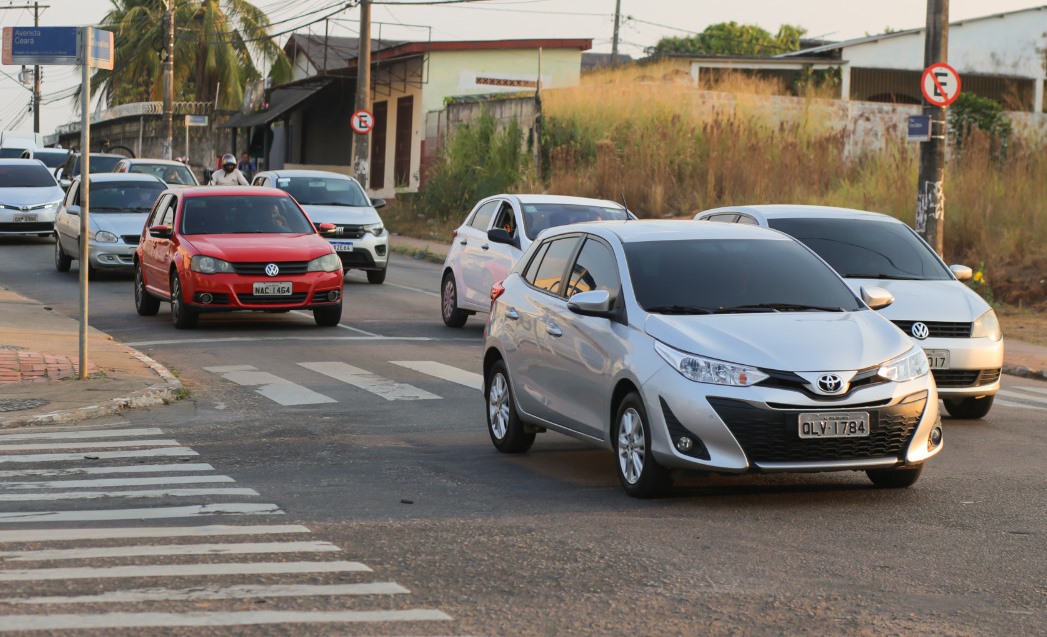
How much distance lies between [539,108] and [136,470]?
2982 cm

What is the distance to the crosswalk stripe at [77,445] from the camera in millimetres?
10297

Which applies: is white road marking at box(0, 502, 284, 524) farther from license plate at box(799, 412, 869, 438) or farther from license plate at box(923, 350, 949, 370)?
license plate at box(923, 350, 949, 370)

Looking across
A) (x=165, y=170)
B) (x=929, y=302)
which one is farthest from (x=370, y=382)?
(x=165, y=170)

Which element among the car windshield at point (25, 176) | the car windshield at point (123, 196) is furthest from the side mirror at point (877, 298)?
the car windshield at point (25, 176)

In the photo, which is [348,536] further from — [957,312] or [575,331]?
[957,312]

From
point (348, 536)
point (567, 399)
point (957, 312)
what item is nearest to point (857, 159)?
point (957, 312)

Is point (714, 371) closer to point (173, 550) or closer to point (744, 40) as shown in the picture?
point (173, 550)

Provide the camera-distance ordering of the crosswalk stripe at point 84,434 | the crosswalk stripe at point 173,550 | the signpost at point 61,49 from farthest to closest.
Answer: the signpost at point 61,49
the crosswalk stripe at point 84,434
the crosswalk stripe at point 173,550

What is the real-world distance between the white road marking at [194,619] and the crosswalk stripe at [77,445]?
15.2ft

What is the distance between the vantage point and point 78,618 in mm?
5820

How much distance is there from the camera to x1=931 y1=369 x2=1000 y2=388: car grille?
39.2 feet

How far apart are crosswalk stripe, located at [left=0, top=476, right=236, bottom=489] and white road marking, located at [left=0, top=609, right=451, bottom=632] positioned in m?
3.11

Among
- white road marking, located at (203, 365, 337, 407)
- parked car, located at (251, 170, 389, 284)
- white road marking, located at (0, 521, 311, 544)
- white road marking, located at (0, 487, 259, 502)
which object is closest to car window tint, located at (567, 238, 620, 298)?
white road marking, located at (0, 487, 259, 502)

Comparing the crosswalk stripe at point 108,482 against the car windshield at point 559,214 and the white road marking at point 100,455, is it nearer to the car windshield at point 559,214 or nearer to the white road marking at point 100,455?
the white road marking at point 100,455
